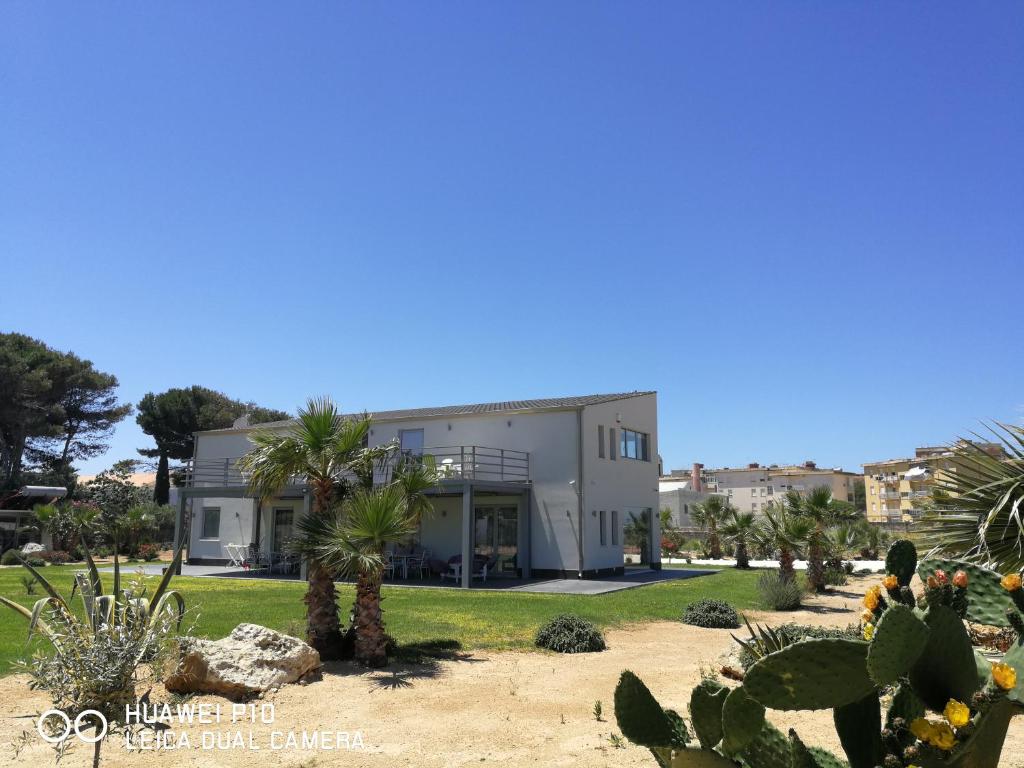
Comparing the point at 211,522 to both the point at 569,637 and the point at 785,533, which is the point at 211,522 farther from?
the point at 569,637

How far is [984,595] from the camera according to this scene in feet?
12.2

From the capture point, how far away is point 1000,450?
6969 millimetres

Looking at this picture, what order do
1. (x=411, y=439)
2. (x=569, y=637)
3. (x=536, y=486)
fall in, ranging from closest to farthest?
1. (x=569, y=637)
2. (x=536, y=486)
3. (x=411, y=439)

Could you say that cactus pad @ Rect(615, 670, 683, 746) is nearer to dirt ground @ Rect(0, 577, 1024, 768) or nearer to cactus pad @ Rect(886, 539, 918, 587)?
cactus pad @ Rect(886, 539, 918, 587)

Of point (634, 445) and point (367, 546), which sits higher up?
point (634, 445)

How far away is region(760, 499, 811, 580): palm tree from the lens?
61.8 ft

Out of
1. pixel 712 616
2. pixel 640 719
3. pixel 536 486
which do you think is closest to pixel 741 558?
pixel 536 486

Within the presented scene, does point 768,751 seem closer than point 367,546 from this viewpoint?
Yes

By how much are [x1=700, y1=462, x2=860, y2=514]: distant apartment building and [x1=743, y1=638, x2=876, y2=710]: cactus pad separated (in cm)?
8657

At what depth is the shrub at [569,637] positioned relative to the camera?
11266mm

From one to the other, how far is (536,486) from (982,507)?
61.4 ft

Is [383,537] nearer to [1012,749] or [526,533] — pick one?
[1012,749]

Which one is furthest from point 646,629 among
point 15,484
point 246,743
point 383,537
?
point 15,484

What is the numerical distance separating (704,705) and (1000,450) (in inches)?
207
